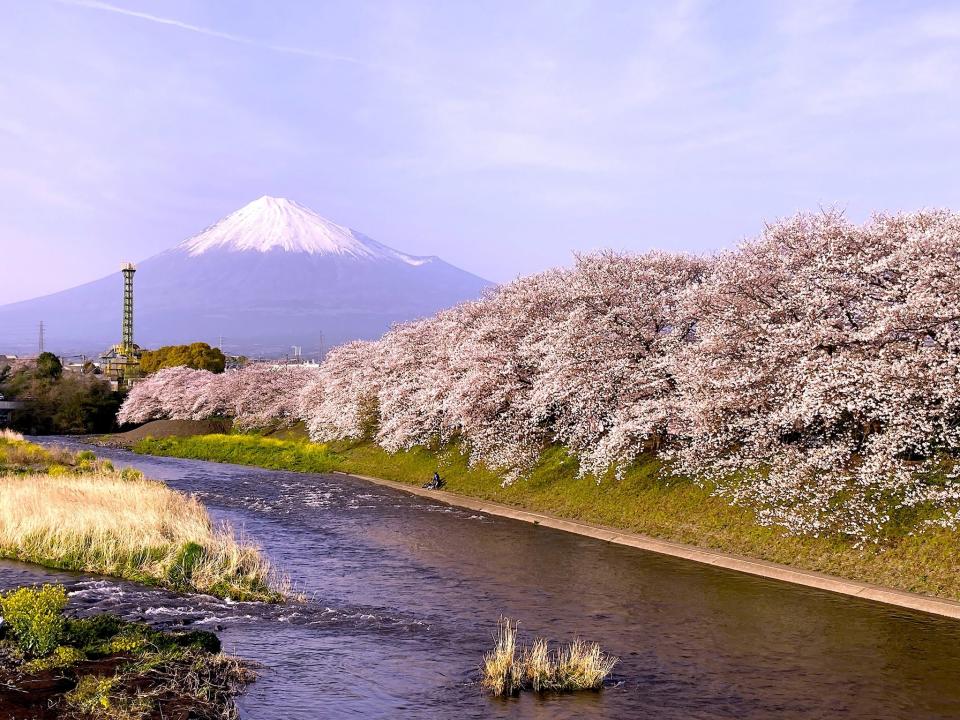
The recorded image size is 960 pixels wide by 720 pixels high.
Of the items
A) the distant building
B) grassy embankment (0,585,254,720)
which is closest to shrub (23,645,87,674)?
grassy embankment (0,585,254,720)

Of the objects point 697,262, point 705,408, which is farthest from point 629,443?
point 697,262

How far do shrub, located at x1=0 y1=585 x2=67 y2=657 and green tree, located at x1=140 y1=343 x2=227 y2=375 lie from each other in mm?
95281

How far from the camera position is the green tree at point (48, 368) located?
319 ft

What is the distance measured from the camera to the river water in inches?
602

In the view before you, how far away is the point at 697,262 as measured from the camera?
39781 mm

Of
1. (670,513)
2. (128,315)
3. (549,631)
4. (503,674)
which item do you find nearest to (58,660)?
(503,674)

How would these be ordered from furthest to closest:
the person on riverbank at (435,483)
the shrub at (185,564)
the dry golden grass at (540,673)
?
the person on riverbank at (435,483) < the shrub at (185,564) < the dry golden grass at (540,673)

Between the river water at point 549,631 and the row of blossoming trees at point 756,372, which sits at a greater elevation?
the row of blossoming trees at point 756,372

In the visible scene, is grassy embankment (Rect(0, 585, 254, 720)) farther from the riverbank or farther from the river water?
the riverbank

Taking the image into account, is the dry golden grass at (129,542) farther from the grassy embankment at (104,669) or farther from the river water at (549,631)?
the grassy embankment at (104,669)

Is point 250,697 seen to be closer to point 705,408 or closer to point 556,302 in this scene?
point 705,408

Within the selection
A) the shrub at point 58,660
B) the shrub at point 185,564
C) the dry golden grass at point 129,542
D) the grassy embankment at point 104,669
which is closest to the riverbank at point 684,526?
the dry golden grass at point 129,542

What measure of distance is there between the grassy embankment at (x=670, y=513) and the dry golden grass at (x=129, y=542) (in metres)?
14.3

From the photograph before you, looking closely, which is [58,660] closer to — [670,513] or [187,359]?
[670,513]
